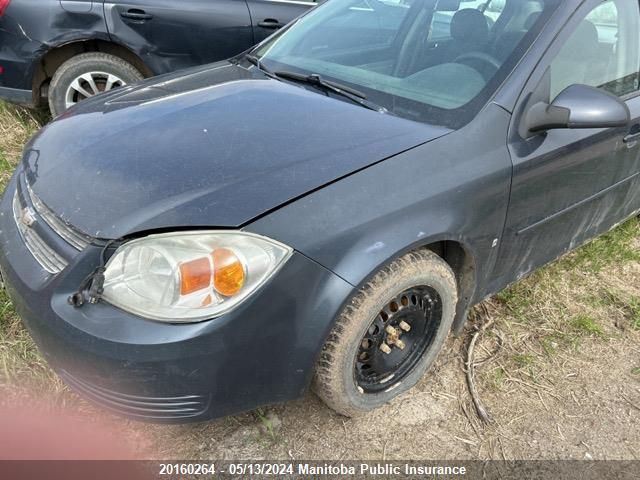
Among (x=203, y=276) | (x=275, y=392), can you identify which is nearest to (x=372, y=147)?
(x=203, y=276)

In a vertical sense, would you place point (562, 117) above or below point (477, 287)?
above

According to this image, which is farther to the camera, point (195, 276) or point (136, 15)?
point (136, 15)

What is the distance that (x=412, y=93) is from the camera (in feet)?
6.87

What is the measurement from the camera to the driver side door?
2020 millimetres

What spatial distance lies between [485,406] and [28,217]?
1.86 meters

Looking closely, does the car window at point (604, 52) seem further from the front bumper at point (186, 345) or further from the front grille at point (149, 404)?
the front grille at point (149, 404)

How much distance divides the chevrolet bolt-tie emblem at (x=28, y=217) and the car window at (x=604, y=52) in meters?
1.98

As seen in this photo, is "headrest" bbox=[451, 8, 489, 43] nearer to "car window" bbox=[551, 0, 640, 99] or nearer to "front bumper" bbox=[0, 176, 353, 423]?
"car window" bbox=[551, 0, 640, 99]

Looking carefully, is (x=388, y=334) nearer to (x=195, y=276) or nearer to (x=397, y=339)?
(x=397, y=339)

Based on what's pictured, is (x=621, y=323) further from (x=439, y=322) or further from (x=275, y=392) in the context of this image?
(x=275, y=392)

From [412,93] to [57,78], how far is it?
2923mm

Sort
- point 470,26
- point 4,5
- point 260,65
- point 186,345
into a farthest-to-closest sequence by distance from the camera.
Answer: point 4,5 < point 260,65 < point 470,26 < point 186,345

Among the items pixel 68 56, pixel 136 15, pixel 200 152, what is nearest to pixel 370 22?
pixel 200 152

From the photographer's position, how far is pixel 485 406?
7.06ft
